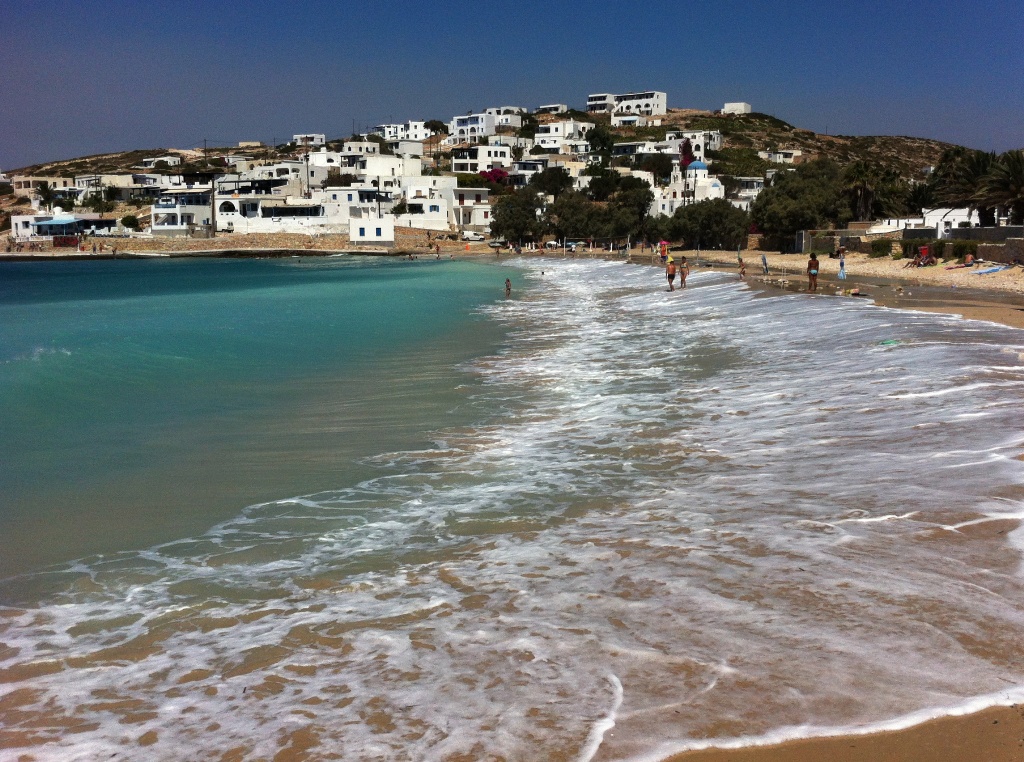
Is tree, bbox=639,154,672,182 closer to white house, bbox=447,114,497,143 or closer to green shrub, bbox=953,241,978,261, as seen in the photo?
white house, bbox=447,114,497,143

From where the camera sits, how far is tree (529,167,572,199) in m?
107

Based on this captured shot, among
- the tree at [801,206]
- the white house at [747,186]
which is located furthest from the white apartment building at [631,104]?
the tree at [801,206]

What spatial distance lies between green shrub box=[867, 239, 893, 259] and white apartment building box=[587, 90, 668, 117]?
143 meters

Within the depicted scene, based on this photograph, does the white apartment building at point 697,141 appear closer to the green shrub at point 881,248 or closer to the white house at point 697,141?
the white house at point 697,141

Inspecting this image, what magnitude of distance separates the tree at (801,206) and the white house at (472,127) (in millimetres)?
100350

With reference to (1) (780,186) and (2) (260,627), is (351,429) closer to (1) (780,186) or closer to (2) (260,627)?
(2) (260,627)

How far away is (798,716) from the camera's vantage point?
4.19 m

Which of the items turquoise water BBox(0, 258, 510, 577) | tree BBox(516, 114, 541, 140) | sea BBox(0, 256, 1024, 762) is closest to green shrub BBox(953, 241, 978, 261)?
turquoise water BBox(0, 258, 510, 577)

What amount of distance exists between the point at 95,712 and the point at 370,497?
4.16m

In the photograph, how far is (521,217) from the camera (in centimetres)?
9369

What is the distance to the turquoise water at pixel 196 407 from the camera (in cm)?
873

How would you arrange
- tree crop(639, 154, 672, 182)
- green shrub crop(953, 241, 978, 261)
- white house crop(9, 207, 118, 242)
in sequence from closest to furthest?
green shrub crop(953, 241, 978, 261)
white house crop(9, 207, 118, 242)
tree crop(639, 154, 672, 182)

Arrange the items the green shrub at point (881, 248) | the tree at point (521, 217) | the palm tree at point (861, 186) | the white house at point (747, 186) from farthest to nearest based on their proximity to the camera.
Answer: the white house at point (747, 186), the tree at point (521, 217), the palm tree at point (861, 186), the green shrub at point (881, 248)

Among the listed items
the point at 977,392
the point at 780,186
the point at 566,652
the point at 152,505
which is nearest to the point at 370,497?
the point at 152,505
